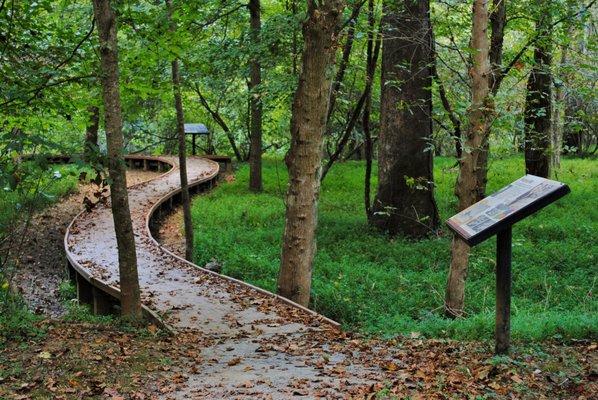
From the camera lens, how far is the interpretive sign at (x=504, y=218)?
5324 millimetres

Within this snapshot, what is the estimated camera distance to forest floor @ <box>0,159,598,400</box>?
16.9 feet

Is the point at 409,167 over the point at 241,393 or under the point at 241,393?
over

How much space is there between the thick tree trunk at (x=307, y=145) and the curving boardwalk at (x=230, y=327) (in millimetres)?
624

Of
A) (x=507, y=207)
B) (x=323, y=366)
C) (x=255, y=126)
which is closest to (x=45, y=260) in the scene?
(x=255, y=126)

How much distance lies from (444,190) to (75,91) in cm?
1113

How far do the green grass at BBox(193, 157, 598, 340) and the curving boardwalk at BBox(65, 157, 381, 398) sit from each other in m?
0.92

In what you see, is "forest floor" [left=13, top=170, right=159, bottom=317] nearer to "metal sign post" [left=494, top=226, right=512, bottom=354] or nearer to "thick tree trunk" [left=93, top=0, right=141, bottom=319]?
"thick tree trunk" [left=93, top=0, right=141, bottom=319]

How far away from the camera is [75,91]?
10703mm

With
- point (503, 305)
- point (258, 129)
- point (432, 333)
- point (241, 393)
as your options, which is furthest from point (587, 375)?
point (258, 129)

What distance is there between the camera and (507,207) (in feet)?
18.3

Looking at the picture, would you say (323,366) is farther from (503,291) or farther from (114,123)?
(114,123)

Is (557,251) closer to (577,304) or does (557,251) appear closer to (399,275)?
(577,304)

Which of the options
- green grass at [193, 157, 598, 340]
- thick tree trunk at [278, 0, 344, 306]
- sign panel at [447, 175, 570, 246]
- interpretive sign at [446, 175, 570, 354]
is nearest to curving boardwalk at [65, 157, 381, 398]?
thick tree trunk at [278, 0, 344, 306]

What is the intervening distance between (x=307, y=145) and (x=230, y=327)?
2675 millimetres
